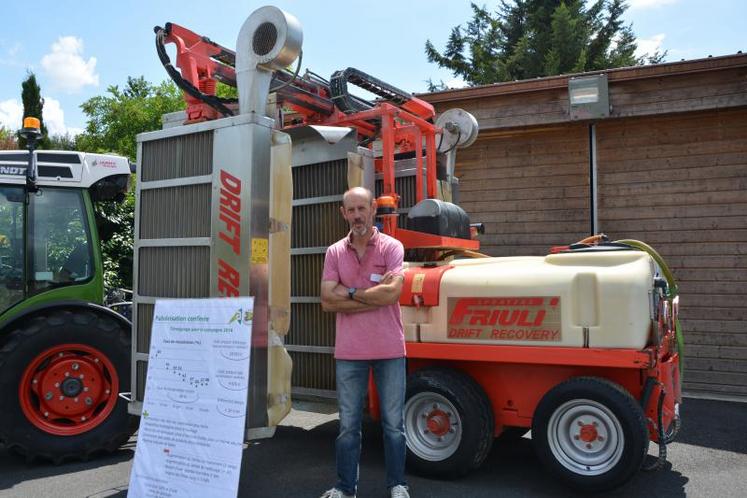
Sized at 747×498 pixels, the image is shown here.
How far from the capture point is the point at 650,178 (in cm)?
776

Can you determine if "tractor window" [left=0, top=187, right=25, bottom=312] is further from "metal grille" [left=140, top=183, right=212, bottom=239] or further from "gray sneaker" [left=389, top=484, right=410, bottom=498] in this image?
"gray sneaker" [left=389, top=484, right=410, bottom=498]

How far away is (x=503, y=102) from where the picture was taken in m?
8.44

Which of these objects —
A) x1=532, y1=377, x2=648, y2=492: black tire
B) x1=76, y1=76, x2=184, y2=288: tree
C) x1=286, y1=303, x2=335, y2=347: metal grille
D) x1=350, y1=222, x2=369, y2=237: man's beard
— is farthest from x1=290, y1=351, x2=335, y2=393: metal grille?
x1=76, y1=76, x2=184, y2=288: tree

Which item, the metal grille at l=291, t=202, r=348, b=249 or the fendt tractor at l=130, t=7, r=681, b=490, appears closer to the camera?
the fendt tractor at l=130, t=7, r=681, b=490

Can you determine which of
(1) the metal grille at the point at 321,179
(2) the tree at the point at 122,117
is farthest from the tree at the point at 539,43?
(1) the metal grille at the point at 321,179

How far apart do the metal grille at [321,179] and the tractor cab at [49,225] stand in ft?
5.64

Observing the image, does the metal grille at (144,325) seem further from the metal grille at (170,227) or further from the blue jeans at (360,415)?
the blue jeans at (360,415)

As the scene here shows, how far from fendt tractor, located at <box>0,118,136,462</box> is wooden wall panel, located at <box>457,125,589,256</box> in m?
5.15

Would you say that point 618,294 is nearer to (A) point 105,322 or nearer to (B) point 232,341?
(B) point 232,341

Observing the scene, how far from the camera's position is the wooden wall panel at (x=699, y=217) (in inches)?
288

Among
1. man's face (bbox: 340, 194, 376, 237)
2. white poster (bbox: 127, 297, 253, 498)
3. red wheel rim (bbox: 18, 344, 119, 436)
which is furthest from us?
red wheel rim (bbox: 18, 344, 119, 436)

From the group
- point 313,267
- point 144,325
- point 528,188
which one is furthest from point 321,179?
point 528,188

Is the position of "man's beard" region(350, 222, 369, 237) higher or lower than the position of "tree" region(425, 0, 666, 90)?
lower

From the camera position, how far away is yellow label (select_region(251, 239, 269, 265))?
3.88 meters
